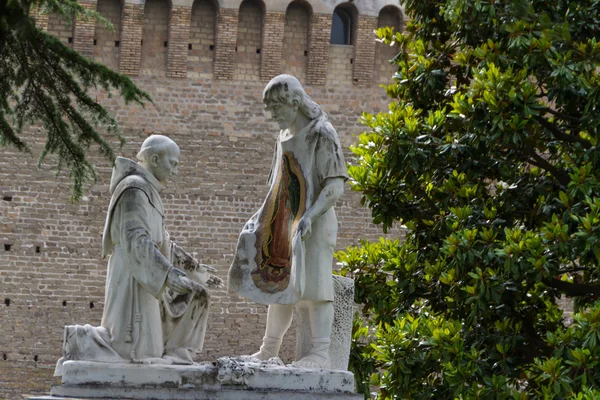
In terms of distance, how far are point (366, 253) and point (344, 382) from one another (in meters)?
5.04

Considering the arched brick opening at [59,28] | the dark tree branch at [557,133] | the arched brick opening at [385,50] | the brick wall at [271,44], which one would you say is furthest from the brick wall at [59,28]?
the dark tree branch at [557,133]

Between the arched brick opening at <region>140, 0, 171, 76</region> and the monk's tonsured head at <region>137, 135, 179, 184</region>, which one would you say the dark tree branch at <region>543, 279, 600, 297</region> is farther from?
the arched brick opening at <region>140, 0, 171, 76</region>

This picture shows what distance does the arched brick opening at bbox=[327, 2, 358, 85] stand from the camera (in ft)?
80.2

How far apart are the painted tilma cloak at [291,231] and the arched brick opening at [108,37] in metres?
15.6

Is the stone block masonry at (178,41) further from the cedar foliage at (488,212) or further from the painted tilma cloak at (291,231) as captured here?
the painted tilma cloak at (291,231)

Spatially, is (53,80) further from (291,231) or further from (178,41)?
(178,41)

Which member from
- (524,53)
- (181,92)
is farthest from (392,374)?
(181,92)

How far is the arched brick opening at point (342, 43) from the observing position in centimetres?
2445

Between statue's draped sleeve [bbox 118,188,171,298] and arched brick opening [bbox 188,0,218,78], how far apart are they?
52.0 ft

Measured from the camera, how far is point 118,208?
28.0 feet

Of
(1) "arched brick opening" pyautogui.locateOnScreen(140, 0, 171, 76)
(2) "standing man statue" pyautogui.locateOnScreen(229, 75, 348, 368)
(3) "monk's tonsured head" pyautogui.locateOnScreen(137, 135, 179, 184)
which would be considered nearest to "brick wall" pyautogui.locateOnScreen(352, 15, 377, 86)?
(1) "arched brick opening" pyautogui.locateOnScreen(140, 0, 171, 76)

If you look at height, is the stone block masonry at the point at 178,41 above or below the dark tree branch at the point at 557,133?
above

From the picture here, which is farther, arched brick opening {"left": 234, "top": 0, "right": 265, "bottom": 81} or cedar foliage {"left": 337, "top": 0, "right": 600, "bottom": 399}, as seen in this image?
arched brick opening {"left": 234, "top": 0, "right": 265, "bottom": 81}

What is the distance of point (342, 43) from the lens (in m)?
24.8
